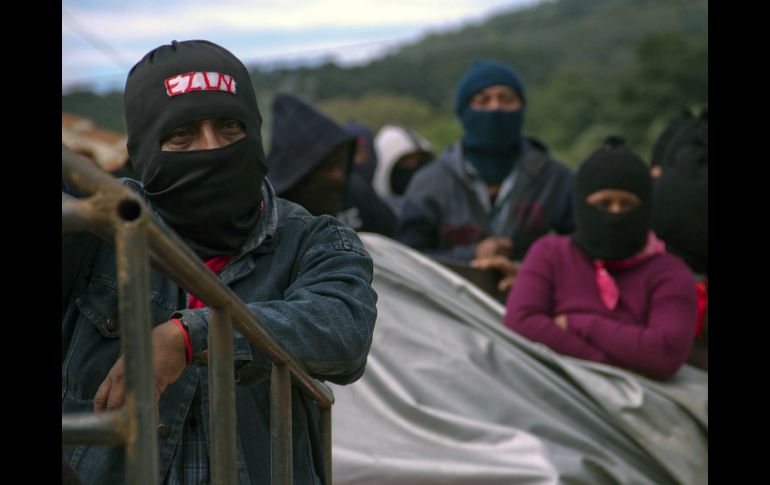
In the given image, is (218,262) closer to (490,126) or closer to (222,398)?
(222,398)

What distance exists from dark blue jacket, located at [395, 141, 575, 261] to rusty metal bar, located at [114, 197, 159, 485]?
4351 millimetres

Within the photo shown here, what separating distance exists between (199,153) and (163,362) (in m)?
0.49

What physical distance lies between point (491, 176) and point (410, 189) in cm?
40

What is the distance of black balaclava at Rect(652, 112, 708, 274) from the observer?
18.8 feet

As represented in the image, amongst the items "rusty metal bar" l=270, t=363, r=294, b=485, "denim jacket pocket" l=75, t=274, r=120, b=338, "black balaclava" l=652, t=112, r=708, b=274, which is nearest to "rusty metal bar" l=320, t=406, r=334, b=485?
"rusty metal bar" l=270, t=363, r=294, b=485

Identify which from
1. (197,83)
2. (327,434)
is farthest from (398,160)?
(197,83)

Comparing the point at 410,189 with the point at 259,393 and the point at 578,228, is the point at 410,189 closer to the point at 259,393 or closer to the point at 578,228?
the point at 578,228

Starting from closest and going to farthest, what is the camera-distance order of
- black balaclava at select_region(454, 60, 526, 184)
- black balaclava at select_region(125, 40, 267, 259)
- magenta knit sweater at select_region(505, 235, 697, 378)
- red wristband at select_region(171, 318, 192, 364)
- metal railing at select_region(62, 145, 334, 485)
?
metal railing at select_region(62, 145, 334, 485) < red wristband at select_region(171, 318, 192, 364) < black balaclava at select_region(125, 40, 267, 259) < magenta knit sweater at select_region(505, 235, 697, 378) < black balaclava at select_region(454, 60, 526, 184)

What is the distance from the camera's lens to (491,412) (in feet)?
15.0

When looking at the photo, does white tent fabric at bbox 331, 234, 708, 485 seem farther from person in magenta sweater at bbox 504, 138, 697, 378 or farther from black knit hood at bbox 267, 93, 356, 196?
black knit hood at bbox 267, 93, 356, 196

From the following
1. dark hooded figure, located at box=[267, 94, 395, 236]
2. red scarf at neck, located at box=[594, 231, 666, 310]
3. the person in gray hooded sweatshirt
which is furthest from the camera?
the person in gray hooded sweatshirt

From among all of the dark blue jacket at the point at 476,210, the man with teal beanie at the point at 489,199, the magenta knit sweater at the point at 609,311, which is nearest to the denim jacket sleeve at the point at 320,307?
the magenta knit sweater at the point at 609,311

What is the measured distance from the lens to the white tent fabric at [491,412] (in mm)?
4367
